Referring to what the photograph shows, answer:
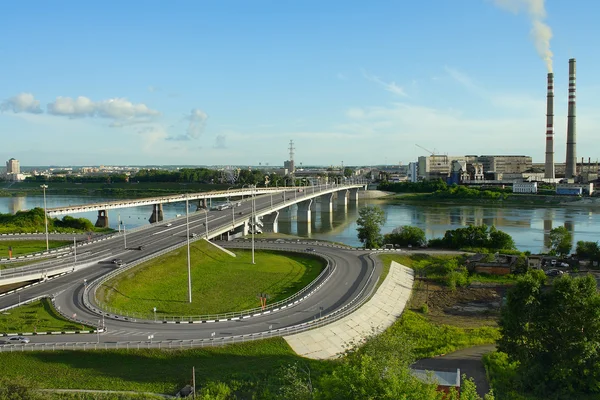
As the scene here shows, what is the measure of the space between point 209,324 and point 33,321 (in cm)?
737

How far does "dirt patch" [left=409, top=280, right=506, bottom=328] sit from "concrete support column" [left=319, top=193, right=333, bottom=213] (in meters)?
Result: 61.9

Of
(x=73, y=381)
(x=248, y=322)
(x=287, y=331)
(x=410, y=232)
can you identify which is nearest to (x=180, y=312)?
(x=248, y=322)

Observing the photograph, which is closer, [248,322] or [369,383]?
[369,383]

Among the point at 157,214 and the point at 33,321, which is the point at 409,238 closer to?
the point at 33,321

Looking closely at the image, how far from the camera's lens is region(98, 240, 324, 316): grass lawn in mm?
27906

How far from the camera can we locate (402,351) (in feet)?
56.7

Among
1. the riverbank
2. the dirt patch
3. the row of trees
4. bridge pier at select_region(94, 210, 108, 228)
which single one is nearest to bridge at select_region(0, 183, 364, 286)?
bridge pier at select_region(94, 210, 108, 228)

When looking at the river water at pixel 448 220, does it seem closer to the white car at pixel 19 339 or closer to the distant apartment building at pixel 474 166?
the white car at pixel 19 339

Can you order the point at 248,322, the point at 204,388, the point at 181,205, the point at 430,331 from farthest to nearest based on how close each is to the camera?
the point at 181,205
the point at 430,331
the point at 248,322
the point at 204,388

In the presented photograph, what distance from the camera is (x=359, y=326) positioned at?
83.2 feet

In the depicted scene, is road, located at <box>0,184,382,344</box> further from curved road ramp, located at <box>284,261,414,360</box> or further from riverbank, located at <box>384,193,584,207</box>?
riverbank, located at <box>384,193,584,207</box>

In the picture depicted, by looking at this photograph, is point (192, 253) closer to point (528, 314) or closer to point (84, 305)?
point (84, 305)

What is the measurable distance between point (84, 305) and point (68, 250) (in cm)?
1429

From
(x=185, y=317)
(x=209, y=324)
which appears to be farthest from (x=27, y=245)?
(x=209, y=324)
